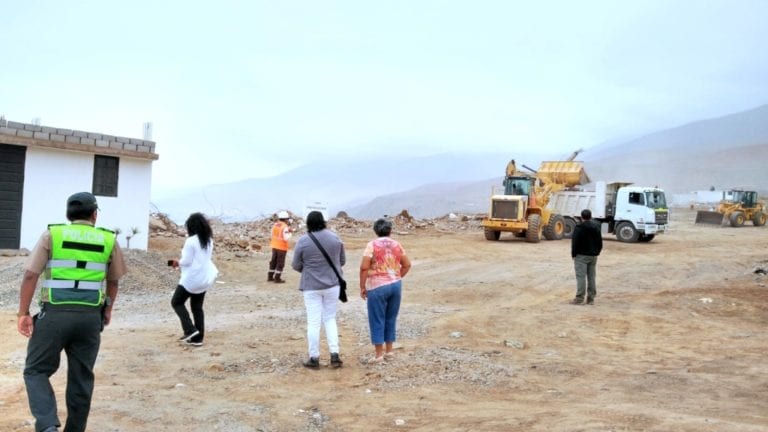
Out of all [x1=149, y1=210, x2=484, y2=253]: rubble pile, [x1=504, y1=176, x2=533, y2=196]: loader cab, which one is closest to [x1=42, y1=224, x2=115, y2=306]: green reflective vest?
[x1=149, y1=210, x2=484, y2=253]: rubble pile

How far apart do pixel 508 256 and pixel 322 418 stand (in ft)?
57.0

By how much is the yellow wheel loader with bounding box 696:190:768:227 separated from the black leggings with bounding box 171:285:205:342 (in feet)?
124

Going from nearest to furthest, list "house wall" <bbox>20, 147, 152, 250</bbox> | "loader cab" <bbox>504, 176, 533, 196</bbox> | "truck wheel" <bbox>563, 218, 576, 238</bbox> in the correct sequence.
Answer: "house wall" <bbox>20, 147, 152, 250</bbox>, "loader cab" <bbox>504, 176, 533, 196</bbox>, "truck wheel" <bbox>563, 218, 576, 238</bbox>

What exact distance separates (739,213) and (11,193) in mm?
37082

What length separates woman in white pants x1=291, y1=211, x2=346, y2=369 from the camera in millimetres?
7160

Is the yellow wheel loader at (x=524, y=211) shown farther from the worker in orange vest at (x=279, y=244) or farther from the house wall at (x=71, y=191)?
the house wall at (x=71, y=191)

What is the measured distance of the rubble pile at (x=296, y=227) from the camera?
1059 inches

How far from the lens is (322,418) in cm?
572

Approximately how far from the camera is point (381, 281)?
739cm

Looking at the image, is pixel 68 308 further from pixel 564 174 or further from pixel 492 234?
pixel 564 174

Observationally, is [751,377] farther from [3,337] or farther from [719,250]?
[719,250]

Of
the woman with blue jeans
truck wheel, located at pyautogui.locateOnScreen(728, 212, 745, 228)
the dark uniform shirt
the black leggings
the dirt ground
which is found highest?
truck wheel, located at pyautogui.locateOnScreen(728, 212, 745, 228)

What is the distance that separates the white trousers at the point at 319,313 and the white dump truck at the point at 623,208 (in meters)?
23.1

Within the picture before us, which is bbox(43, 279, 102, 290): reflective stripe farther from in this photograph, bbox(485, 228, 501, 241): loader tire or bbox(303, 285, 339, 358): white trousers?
bbox(485, 228, 501, 241): loader tire
